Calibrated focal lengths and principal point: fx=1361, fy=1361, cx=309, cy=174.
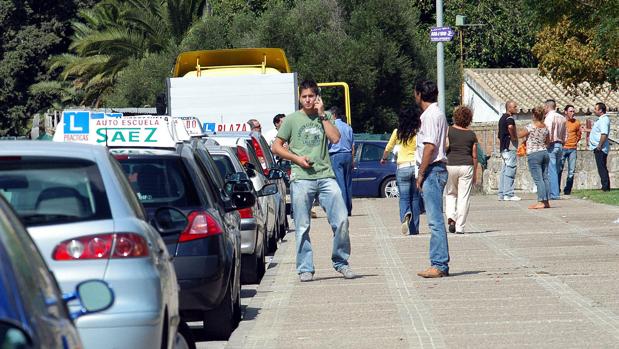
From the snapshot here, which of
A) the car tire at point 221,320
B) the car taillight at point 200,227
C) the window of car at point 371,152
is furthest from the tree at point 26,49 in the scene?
the car taillight at point 200,227

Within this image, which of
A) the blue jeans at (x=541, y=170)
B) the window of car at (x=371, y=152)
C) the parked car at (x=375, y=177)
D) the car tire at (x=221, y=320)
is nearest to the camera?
the car tire at (x=221, y=320)

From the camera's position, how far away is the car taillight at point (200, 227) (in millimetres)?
8766

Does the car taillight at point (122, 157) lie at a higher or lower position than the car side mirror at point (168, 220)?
higher

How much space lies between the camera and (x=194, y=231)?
346 inches

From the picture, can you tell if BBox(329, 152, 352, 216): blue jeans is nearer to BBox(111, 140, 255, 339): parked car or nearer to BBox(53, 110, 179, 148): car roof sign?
BBox(53, 110, 179, 148): car roof sign

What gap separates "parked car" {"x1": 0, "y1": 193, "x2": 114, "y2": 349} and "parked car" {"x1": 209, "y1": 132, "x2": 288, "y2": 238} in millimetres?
12046

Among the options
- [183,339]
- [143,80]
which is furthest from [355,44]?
[183,339]

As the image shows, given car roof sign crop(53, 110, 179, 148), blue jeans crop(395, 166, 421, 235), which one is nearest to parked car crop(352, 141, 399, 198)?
blue jeans crop(395, 166, 421, 235)

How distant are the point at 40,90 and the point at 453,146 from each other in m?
45.6

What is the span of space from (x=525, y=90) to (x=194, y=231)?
46.6 m

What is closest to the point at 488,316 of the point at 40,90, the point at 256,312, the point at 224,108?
the point at 256,312

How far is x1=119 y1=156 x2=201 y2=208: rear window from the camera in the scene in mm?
9203

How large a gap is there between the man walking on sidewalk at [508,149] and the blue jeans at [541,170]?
1.70 metres

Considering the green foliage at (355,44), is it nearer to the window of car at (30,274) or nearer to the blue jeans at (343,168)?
the blue jeans at (343,168)
